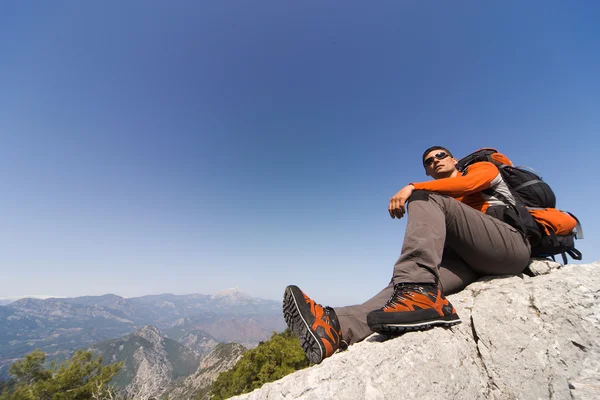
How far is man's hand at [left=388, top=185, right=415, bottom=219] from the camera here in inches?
113

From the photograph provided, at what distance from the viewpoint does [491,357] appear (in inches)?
94.0

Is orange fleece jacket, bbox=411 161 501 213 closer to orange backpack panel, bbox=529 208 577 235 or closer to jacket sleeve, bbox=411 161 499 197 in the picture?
jacket sleeve, bbox=411 161 499 197

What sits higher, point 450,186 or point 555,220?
point 450,186

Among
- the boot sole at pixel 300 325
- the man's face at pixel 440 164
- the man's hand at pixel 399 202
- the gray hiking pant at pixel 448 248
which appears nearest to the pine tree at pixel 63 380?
the boot sole at pixel 300 325

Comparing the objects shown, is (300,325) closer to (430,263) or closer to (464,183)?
(430,263)

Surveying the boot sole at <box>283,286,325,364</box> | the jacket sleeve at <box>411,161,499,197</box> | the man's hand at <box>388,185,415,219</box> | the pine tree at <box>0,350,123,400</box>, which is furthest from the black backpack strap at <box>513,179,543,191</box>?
the pine tree at <box>0,350,123,400</box>

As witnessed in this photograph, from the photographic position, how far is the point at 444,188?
9.84 ft

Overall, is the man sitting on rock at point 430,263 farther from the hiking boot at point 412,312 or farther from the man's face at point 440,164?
the man's face at point 440,164


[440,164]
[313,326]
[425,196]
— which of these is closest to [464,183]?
[425,196]

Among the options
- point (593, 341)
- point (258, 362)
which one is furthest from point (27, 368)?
point (593, 341)

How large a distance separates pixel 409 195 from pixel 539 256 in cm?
262

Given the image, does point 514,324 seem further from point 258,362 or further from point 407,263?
point 258,362

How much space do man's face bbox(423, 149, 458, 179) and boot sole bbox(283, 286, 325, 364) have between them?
9.64ft

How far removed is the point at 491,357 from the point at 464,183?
6.20 ft
